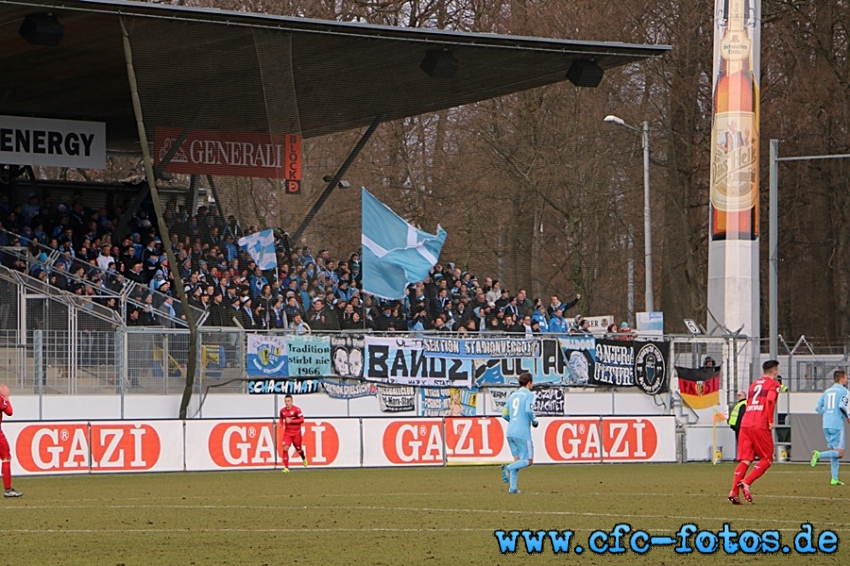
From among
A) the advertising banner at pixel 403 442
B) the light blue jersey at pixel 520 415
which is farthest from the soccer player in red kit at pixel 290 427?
the light blue jersey at pixel 520 415

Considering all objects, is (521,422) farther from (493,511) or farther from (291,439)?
(291,439)

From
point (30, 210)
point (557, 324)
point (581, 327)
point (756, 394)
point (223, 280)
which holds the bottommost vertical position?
point (756, 394)

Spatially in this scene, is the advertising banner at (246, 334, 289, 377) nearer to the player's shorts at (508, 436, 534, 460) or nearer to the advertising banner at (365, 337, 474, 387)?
the advertising banner at (365, 337, 474, 387)

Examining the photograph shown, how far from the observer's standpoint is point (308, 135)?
41.1 metres

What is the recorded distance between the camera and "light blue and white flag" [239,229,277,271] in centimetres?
3772

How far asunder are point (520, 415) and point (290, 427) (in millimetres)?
8410

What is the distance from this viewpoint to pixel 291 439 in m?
29.2

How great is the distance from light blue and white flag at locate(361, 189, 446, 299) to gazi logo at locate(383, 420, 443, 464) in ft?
22.1

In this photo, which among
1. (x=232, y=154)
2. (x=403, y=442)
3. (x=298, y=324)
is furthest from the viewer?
(x=232, y=154)

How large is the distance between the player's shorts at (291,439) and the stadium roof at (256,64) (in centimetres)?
879

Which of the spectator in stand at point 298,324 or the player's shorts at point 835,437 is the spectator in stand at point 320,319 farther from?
the player's shorts at point 835,437

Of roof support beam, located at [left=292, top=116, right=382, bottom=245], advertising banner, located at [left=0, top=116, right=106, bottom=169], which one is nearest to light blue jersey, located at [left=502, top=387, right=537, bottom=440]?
roof support beam, located at [left=292, top=116, right=382, bottom=245]

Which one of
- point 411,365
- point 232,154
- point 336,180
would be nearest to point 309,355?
point 411,365

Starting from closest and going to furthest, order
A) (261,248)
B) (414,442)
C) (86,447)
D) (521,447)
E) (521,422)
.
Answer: (521,447) → (521,422) → (86,447) → (414,442) → (261,248)
